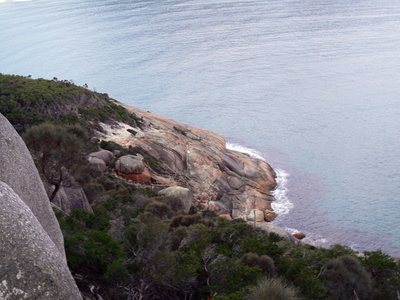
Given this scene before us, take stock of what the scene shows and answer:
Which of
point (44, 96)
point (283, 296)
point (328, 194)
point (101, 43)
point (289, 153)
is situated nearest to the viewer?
point (283, 296)

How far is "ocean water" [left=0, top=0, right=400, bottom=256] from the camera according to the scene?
149 ft

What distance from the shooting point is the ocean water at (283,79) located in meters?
45.5

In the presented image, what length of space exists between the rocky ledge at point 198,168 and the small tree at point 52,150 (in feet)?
38.9

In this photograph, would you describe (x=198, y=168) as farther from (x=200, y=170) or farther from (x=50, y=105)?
(x=50, y=105)

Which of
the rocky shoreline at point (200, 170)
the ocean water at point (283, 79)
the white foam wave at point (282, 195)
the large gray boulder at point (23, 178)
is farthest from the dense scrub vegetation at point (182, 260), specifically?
the white foam wave at point (282, 195)

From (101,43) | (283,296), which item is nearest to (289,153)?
(283,296)

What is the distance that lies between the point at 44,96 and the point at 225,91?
47.9 metres

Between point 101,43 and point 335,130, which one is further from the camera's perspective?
point 101,43

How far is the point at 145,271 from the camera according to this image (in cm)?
1397

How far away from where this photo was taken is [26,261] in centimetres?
626

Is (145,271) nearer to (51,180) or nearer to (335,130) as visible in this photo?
(51,180)

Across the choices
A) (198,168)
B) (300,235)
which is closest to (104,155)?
(198,168)

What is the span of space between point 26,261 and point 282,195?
42453 mm

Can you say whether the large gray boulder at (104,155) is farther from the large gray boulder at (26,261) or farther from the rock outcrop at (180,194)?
the large gray boulder at (26,261)
